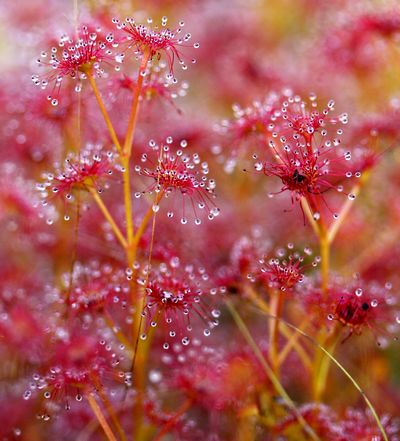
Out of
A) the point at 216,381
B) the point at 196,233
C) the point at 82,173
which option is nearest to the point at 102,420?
the point at 216,381

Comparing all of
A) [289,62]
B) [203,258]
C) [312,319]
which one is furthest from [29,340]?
[289,62]

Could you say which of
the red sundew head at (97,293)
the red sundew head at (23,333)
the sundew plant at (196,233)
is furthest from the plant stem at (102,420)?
the red sundew head at (23,333)

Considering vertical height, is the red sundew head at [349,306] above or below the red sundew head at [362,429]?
above

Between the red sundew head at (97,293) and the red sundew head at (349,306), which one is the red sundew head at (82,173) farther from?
the red sundew head at (349,306)

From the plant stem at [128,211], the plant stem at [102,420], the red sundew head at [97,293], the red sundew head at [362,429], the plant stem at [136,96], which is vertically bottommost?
the red sundew head at [362,429]

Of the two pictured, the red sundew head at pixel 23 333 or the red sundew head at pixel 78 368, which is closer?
the red sundew head at pixel 78 368

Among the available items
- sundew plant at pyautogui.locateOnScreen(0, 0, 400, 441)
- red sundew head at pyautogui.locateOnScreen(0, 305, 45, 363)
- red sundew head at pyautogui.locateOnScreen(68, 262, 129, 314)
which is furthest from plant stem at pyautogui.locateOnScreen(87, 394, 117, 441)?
red sundew head at pyautogui.locateOnScreen(0, 305, 45, 363)

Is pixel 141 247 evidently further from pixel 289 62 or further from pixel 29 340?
pixel 289 62

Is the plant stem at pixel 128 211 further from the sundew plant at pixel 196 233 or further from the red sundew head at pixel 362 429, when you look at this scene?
the red sundew head at pixel 362 429
